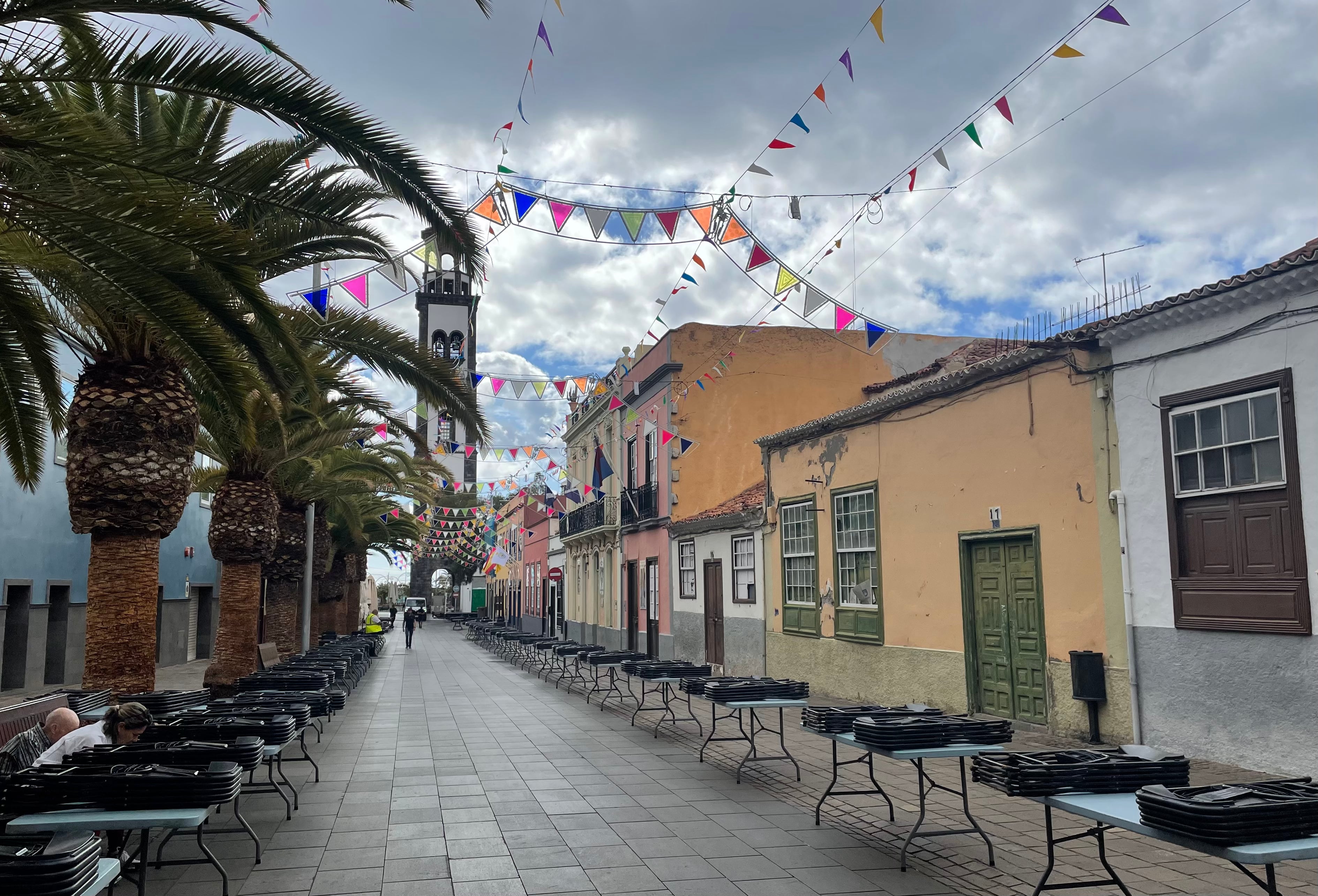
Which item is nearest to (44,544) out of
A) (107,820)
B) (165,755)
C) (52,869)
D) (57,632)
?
(57,632)

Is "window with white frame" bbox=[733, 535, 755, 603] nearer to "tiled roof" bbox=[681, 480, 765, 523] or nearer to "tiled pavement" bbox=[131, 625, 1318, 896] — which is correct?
"tiled roof" bbox=[681, 480, 765, 523]

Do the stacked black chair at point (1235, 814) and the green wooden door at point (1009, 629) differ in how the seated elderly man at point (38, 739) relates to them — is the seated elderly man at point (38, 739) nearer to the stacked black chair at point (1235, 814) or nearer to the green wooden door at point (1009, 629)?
the stacked black chair at point (1235, 814)

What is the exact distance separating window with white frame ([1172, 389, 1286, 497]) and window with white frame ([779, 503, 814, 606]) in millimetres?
7212

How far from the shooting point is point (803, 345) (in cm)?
2284

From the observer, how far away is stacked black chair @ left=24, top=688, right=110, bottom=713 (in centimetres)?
786

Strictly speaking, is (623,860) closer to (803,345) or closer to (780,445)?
(780,445)

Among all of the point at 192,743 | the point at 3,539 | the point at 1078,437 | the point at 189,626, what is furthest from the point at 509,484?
the point at 192,743

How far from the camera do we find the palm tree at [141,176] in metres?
5.58

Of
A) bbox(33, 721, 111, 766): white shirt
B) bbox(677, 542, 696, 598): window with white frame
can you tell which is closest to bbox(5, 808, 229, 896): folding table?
bbox(33, 721, 111, 766): white shirt

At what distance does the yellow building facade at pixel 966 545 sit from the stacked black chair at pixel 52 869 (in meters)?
8.12

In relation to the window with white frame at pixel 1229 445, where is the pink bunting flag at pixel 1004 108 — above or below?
above

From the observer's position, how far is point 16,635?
18.0m

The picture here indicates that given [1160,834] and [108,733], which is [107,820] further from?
[1160,834]

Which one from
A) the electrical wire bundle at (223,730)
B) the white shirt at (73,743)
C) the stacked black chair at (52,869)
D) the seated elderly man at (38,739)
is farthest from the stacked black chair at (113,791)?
the seated elderly man at (38,739)
